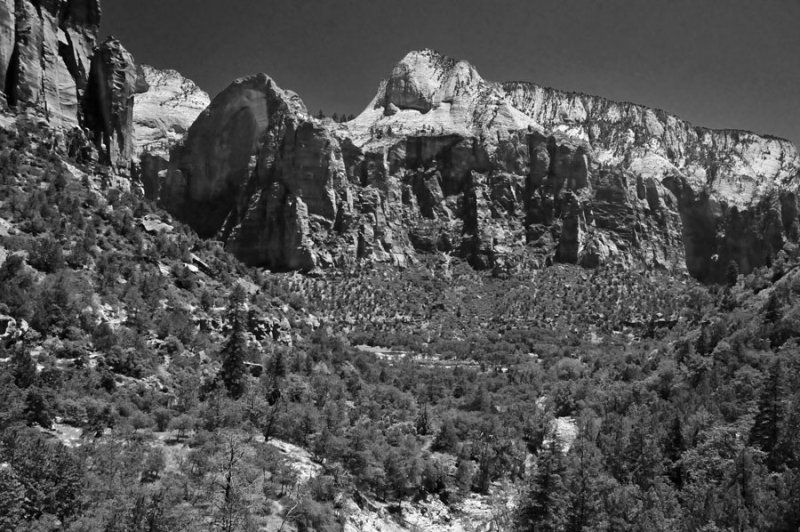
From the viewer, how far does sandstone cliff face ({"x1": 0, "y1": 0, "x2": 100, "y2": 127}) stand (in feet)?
198

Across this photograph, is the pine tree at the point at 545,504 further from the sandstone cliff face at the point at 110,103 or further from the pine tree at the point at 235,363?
the sandstone cliff face at the point at 110,103

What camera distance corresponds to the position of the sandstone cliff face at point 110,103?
7294 centimetres

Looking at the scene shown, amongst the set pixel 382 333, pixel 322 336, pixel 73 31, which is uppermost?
pixel 73 31

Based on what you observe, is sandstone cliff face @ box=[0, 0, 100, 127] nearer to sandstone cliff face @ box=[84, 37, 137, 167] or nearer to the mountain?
sandstone cliff face @ box=[84, 37, 137, 167]

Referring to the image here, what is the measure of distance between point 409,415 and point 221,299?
1978 centimetres

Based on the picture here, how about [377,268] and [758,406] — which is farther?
[377,268]

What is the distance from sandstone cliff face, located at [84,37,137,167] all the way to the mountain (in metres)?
66.8

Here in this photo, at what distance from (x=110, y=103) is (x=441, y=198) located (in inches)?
4123

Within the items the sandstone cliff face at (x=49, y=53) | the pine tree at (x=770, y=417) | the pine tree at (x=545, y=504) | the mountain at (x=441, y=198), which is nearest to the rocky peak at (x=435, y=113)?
the mountain at (x=441, y=198)

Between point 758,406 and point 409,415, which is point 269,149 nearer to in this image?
point 409,415

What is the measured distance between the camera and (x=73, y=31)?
7250cm

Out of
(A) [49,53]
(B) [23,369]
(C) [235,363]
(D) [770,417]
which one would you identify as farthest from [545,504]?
(A) [49,53]

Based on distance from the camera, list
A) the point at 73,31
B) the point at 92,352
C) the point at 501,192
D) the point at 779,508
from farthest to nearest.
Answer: the point at 501,192, the point at 73,31, the point at 92,352, the point at 779,508

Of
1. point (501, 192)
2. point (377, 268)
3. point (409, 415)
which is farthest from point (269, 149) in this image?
point (409, 415)
